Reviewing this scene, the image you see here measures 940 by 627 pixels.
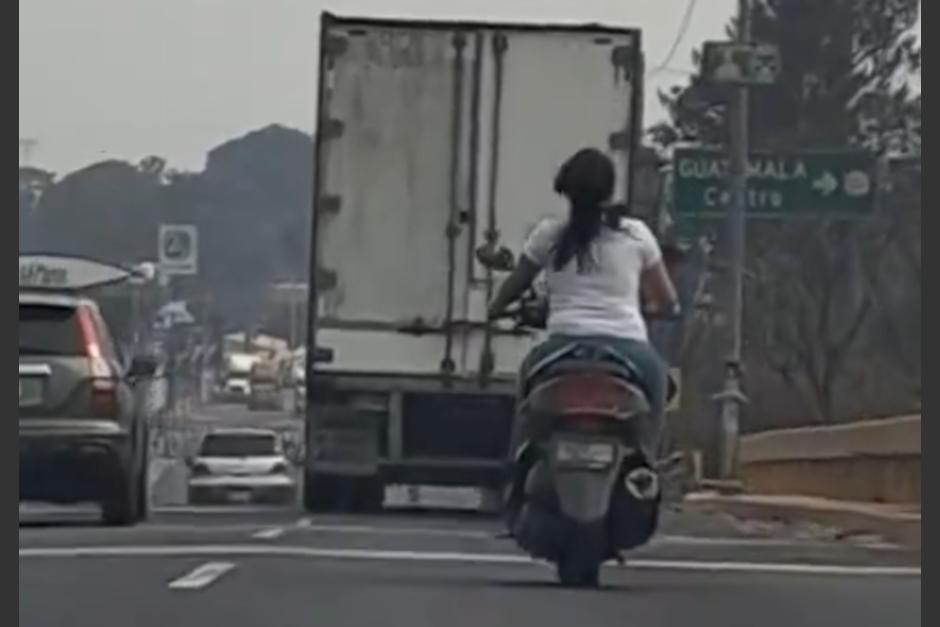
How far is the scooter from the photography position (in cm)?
1110

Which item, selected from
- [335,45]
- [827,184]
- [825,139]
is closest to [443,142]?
[335,45]

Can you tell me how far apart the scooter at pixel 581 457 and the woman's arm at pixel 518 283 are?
0.31 ft

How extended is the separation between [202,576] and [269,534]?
11.3 ft

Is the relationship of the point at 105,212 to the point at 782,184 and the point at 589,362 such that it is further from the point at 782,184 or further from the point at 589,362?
the point at 589,362

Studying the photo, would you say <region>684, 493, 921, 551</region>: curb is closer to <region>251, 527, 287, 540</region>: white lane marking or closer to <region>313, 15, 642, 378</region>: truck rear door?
<region>313, 15, 642, 378</region>: truck rear door

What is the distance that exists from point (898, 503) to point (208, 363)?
32.4ft

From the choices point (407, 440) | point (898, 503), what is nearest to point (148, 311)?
point (407, 440)

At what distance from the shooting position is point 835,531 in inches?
787

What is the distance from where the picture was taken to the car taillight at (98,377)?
17.1 metres

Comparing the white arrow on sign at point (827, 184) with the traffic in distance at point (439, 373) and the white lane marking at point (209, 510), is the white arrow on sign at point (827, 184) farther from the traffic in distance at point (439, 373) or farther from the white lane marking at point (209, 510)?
the white lane marking at point (209, 510)

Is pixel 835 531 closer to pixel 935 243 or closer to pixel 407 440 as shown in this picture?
pixel 407 440

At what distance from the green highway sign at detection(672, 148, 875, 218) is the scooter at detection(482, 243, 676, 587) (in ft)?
48.5

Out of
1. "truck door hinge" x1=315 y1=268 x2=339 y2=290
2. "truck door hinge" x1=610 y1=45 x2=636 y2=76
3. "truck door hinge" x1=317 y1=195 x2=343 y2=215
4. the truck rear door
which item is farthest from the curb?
"truck door hinge" x1=317 y1=195 x2=343 y2=215

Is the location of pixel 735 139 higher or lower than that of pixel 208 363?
higher
